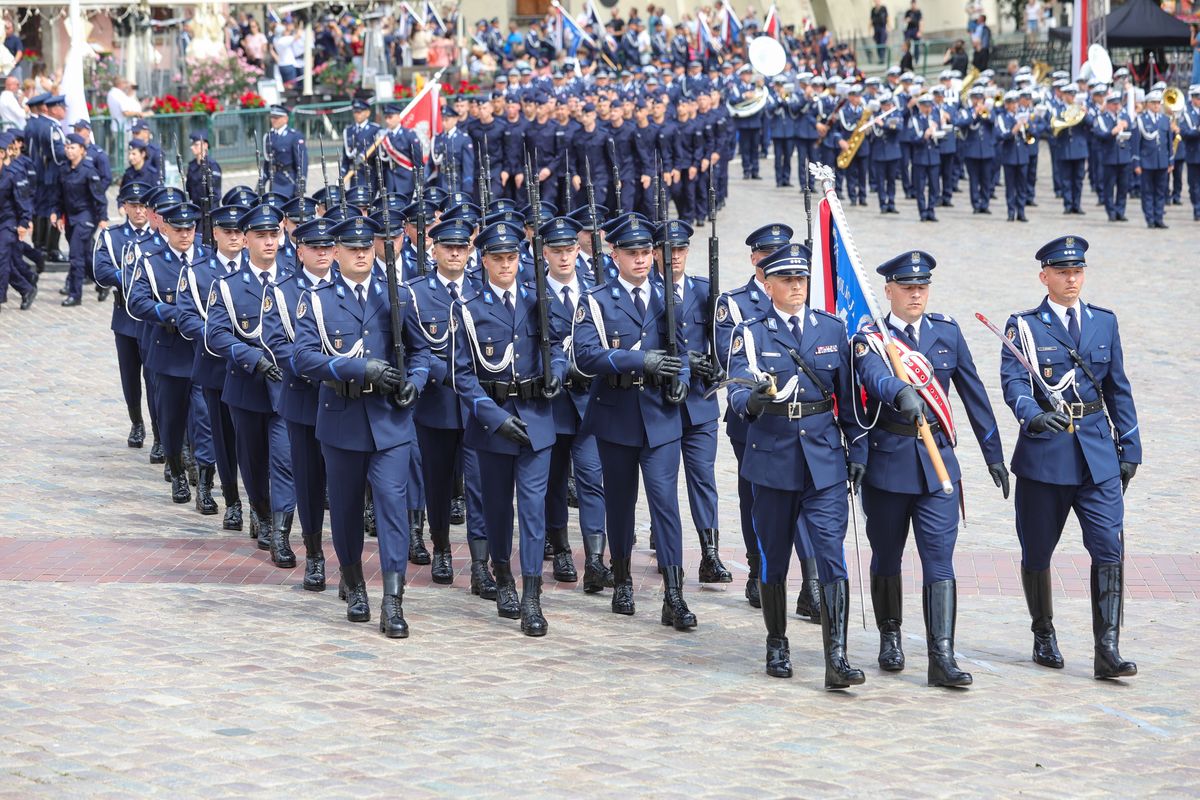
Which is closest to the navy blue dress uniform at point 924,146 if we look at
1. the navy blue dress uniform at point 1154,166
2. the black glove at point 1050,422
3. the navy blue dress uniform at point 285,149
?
the navy blue dress uniform at point 1154,166

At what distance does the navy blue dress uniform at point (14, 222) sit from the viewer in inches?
742

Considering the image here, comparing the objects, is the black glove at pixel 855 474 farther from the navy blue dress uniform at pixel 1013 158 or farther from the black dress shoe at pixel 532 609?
the navy blue dress uniform at pixel 1013 158

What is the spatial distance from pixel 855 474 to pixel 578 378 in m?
1.91

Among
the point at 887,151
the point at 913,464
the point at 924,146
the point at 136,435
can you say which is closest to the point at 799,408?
the point at 913,464

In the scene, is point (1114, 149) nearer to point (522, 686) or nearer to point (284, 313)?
point (284, 313)

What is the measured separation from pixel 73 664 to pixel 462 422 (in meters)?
2.51

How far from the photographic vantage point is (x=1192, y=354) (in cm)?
1675

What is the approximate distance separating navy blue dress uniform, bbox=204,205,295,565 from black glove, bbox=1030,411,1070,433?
13.2 ft

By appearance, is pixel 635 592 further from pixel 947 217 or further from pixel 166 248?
pixel 947 217

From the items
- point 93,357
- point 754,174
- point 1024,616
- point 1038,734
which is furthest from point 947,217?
point 1038,734

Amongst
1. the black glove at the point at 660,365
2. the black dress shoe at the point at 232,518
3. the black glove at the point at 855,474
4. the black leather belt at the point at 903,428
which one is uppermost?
the black glove at the point at 660,365

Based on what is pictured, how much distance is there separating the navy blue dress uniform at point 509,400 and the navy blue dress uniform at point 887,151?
19.1 metres

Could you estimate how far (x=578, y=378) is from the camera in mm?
9844

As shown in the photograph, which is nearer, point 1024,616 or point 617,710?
point 617,710
